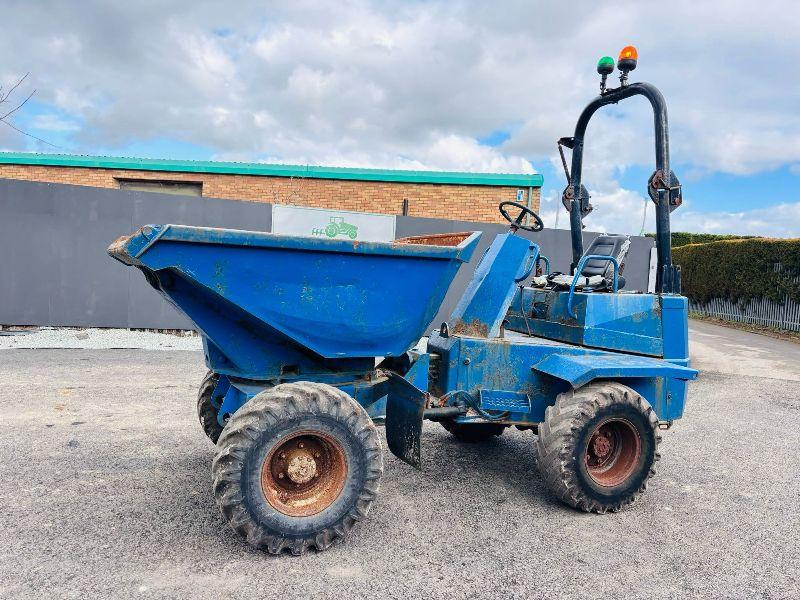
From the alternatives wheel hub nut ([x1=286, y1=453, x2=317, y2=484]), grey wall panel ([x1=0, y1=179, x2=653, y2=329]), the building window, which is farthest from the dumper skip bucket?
the building window

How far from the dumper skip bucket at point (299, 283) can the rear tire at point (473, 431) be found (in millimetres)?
1812

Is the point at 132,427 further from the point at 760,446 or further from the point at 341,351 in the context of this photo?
the point at 760,446

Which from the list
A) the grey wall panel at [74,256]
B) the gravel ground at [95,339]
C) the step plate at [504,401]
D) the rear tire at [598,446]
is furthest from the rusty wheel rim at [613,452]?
the grey wall panel at [74,256]

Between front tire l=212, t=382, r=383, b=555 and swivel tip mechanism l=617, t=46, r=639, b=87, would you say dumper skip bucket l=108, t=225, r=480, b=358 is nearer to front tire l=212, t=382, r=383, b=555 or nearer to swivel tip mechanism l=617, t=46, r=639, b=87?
front tire l=212, t=382, r=383, b=555

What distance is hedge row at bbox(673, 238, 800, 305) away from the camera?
52.0 ft

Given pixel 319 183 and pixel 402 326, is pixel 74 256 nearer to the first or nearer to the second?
pixel 319 183

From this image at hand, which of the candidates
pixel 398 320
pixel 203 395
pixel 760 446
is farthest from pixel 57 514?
pixel 760 446

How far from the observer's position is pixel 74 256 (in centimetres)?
1077

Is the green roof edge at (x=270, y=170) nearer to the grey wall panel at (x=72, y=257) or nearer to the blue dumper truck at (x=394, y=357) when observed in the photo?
the grey wall panel at (x=72, y=257)

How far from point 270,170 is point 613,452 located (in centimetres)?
1251

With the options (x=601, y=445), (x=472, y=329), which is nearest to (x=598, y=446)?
(x=601, y=445)

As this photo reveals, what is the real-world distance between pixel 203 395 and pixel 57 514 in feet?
3.92

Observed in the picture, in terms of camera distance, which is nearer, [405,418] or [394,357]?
[405,418]

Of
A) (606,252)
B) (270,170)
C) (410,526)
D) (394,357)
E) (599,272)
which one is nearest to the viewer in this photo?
(410,526)
